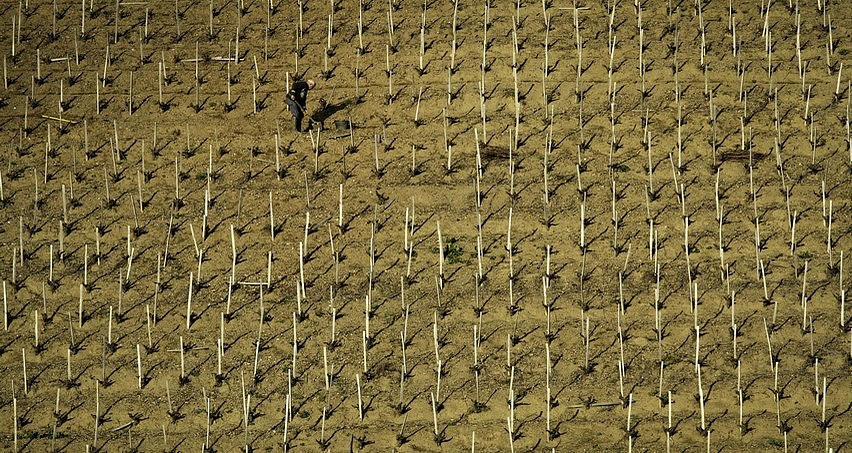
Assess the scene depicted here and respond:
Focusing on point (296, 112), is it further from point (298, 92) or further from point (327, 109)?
point (327, 109)

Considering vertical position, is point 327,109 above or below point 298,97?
below

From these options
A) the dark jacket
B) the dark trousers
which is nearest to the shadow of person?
the dark trousers

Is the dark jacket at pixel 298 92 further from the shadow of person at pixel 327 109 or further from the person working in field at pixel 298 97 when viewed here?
the shadow of person at pixel 327 109

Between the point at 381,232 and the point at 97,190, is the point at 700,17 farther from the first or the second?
the point at 97,190

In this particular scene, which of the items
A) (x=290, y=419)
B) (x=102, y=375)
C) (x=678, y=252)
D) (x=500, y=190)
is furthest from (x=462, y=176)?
(x=102, y=375)

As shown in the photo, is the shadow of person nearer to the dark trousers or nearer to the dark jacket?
the dark trousers

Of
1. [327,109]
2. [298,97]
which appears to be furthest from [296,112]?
[327,109]

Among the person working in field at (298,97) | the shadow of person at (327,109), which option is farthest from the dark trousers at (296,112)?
the shadow of person at (327,109)

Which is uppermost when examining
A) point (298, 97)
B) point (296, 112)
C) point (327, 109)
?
point (298, 97)

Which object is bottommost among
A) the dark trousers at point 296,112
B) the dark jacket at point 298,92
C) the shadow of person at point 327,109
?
the shadow of person at point 327,109
